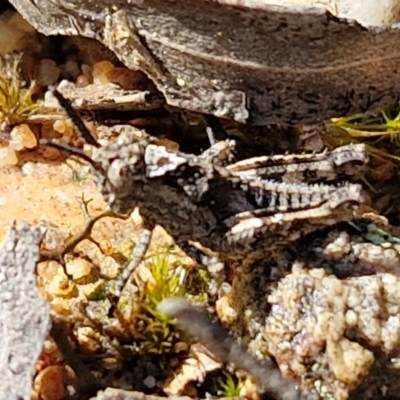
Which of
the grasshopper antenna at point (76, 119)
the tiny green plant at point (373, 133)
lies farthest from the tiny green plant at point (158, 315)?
the tiny green plant at point (373, 133)

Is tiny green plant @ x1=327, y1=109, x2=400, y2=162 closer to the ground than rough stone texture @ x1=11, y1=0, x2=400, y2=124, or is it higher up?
closer to the ground

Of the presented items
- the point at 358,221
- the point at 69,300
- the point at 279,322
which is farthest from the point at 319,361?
the point at 69,300

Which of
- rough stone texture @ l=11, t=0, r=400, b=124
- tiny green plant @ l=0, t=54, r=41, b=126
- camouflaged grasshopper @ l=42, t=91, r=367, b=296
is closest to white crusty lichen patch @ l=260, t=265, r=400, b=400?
camouflaged grasshopper @ l=42, t=91, r=367, b=296

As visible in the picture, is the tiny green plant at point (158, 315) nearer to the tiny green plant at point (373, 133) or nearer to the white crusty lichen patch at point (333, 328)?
the white crusty lichen patch at point (333, 328)

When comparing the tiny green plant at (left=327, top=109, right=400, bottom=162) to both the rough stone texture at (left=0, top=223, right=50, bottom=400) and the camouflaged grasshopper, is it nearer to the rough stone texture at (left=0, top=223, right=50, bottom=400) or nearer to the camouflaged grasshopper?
the camouflaged grasshopper

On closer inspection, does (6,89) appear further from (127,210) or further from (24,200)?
(127,210)

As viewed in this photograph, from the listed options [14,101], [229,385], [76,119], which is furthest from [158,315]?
[14,101]
